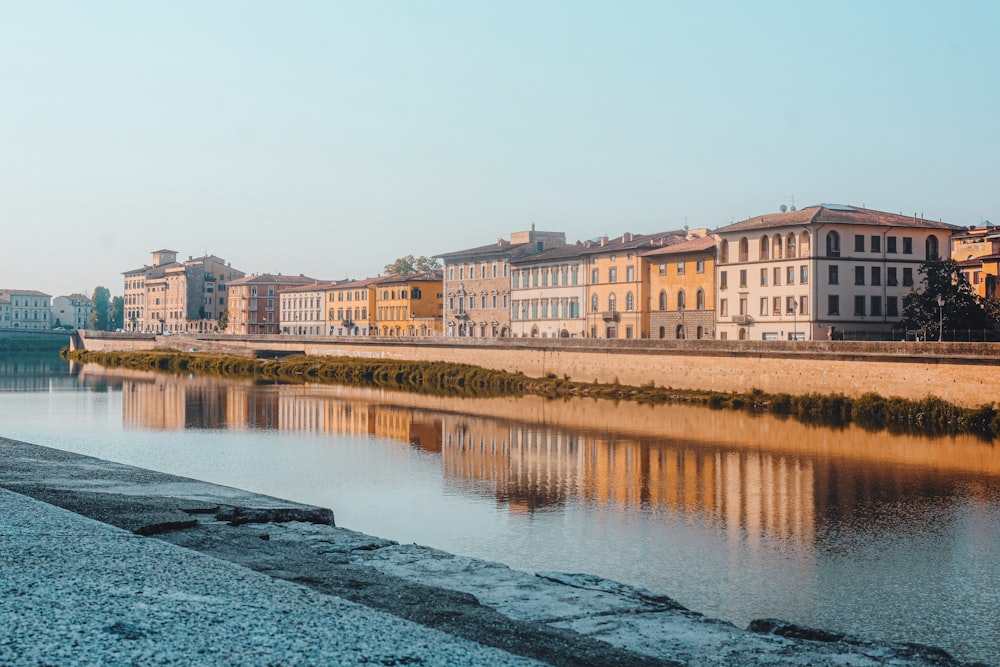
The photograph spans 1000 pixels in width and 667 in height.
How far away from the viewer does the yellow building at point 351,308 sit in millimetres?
102250

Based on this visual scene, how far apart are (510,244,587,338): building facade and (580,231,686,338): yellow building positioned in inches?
38.3

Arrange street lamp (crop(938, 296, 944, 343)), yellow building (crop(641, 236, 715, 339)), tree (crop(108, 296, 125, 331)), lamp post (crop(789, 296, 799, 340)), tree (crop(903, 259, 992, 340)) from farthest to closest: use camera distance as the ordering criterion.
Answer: tree (crop(108, 296, 125, 331))
yellow building (crop(641, 236, 715, 339))
lamp post (crop(789, 296, 799, 340))
tree (crop(903, 259, 992, 340))
street lamp (crop(938, 296, 944, 343))

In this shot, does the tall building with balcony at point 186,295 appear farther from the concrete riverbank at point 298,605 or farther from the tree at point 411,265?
the concrete riverbank at point 298,605

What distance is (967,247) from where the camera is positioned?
7131 cm

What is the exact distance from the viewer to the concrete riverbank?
29.5 feet

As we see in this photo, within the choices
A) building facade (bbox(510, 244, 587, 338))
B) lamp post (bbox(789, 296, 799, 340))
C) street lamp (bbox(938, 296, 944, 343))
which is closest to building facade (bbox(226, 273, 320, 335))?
building facade (bbox(510, 244, 587, 338))

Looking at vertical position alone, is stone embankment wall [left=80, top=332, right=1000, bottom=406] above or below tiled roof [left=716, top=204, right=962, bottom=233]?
below

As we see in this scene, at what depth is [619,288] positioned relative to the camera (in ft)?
228

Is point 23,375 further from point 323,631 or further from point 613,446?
point 323,631

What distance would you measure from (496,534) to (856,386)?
1088 inches

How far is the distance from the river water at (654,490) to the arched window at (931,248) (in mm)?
17497

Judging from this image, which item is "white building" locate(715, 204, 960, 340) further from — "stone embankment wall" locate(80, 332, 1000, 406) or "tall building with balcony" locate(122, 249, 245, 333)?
"tall building with balcony" locate(122, 249, 245, 333)

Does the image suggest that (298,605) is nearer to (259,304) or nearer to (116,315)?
(259,304)

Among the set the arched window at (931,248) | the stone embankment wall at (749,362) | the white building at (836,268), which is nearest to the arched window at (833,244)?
the white building at (836,268)
